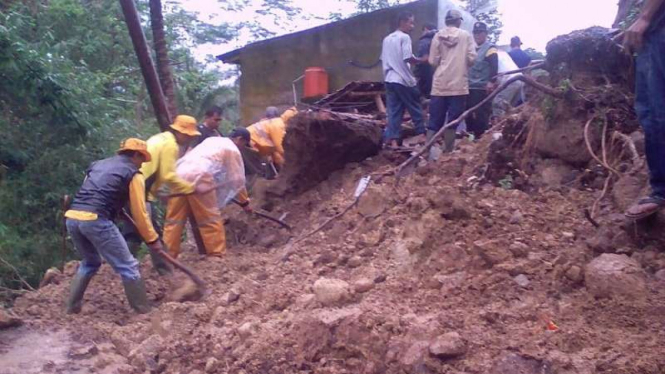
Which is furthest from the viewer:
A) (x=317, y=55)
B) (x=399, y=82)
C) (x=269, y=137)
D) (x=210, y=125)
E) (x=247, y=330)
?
(x=317, y=55)

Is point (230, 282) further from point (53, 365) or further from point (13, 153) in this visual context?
point (13, 153)

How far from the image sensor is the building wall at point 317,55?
1286 cm

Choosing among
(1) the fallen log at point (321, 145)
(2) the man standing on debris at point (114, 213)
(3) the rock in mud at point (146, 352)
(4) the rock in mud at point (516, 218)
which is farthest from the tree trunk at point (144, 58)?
(4) the rock in mud at point (516, 218)

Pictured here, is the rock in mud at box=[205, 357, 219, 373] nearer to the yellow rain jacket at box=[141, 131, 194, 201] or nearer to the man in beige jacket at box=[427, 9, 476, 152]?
the yellow rain jacket at box=[141, 131, 194, 201]

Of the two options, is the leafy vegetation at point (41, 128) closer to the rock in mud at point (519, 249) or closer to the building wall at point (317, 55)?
the building wall at point (317, 55)

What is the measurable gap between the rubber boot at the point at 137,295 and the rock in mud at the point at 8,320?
91 cm

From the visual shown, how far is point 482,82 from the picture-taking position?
333 inches

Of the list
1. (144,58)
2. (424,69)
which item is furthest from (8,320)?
(424,69)

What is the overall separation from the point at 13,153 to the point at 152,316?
6382 millimetres

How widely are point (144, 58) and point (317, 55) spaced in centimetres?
469

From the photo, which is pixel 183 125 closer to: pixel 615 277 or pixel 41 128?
pixel 615 277

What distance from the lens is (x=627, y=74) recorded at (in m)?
6.17

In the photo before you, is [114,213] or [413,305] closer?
[413,305]

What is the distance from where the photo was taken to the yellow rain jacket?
24.0 ft
